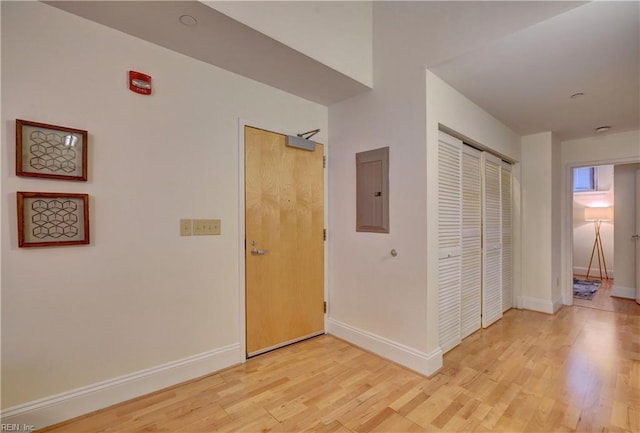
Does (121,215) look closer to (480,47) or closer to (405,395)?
(405,395)

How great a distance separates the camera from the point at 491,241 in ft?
11.2

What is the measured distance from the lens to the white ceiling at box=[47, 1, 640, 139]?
5.62 ft

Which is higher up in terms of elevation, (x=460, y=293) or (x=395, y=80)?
(x=395, y=80)

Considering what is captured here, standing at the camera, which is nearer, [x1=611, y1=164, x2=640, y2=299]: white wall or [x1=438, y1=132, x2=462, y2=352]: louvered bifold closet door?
[x1=438, y1=132, x2=462, y2=352]: louvered bifold closet door

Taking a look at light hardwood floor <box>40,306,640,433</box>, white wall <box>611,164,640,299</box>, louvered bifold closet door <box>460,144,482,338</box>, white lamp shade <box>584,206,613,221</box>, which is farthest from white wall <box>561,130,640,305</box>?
white lamp shade <box>584,206,613,221</box>

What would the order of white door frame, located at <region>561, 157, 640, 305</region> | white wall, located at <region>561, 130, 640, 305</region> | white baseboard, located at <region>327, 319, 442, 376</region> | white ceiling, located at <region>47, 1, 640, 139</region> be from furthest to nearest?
white door frame, located at <region>561, 157, 640, 305</region>
white wall, located at <region>561, 130, 640, 305</region>
white baseboard, located at <region>327, 319, 442, 376</region>
white ceiling, located at <region>47, 1, 640, 139</region>

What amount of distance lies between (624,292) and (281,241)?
5416mm

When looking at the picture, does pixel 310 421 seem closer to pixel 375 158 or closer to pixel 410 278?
pixel 410 278

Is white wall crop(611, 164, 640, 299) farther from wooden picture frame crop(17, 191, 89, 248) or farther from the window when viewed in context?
wooden picture frame crop(17, 191, 89, 248)

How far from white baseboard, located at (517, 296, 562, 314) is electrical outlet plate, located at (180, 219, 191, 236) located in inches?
164

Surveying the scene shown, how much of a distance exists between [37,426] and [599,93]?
476 cm

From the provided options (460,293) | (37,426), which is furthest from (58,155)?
(460,293)

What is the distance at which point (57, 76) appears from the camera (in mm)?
1715

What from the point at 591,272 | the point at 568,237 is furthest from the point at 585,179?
the point at 568,237
